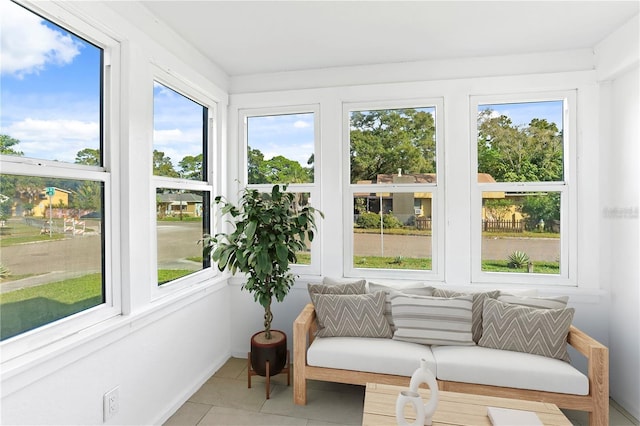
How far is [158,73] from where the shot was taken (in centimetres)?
228

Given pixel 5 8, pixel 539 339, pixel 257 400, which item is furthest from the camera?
pixel 257 400

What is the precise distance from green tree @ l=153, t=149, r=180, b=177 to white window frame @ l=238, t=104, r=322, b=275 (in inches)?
34.1

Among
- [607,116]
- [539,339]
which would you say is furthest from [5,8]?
[607,116]

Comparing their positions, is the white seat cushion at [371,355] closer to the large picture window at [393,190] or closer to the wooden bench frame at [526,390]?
the wooden bench frame at [526,390]

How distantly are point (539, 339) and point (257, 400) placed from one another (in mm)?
2058

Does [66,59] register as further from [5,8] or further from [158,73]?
[158,73]

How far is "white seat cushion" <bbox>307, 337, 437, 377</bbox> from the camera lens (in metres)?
2.21

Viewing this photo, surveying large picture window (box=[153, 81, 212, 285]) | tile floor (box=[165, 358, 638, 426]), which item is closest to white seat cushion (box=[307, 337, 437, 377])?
tile floor (box=[165, 358, 638, 426])

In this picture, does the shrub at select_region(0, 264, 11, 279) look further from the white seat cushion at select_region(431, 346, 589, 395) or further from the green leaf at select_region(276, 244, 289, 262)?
the white seat cushion at select_region(431, 346, 589, 395)

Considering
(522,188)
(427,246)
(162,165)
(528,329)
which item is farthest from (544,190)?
(162,165)

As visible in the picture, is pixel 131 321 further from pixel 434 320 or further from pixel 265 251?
pixel 434 320

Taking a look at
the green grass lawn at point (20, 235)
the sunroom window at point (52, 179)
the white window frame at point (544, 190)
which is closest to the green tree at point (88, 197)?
the sunroom window at point (52, 179)

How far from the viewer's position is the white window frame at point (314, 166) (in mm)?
3146

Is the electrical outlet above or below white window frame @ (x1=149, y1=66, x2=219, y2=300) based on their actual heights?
below
